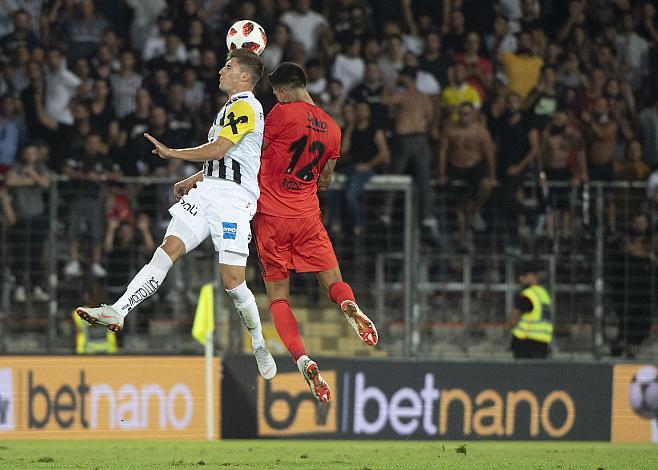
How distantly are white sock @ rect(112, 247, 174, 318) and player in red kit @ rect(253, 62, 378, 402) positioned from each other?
1035 mm

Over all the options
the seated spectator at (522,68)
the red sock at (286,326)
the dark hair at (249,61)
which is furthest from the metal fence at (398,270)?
the dark hair at (249,61)

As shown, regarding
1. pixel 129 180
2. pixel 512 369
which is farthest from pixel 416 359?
pixel 129 180

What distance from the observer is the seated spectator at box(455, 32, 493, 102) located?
1780 cm

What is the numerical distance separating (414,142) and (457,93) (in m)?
1.43

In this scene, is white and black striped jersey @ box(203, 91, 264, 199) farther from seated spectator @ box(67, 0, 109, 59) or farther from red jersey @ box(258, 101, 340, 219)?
seated spectator @ box(67, 0, 109, 59)

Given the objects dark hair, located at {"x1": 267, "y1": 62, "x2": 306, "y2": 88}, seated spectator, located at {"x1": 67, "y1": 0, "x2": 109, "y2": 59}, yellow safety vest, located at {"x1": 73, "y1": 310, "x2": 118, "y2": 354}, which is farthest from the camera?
seated spectator, located at {"x1": 67, "y1": 0, "x2": 109, "y2": 59}

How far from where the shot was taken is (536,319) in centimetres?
1548

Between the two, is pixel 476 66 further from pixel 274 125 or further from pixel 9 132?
pixel 274 125

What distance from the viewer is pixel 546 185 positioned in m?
16.1

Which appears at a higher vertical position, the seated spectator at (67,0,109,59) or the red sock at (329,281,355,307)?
the seated spectator at (67,0,109,59)

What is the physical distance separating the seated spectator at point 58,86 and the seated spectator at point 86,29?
47 centimetres

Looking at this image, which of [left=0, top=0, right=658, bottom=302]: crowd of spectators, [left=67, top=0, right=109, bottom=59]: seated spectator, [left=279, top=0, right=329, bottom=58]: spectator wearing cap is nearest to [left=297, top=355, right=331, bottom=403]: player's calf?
[left=0, top=0, right=658, bottom=302]: crowd of spectators

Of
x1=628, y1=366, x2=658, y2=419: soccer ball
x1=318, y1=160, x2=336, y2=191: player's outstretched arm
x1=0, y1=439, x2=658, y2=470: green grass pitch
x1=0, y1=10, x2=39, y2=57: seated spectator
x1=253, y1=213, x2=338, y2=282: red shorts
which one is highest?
x1=0, y1=10, x2=39, y2=57: seated spectator

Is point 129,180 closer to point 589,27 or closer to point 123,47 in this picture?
A: point 123,47
